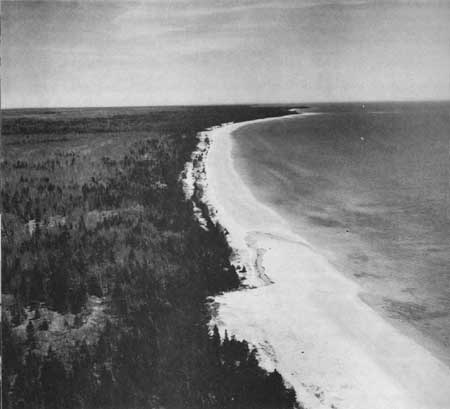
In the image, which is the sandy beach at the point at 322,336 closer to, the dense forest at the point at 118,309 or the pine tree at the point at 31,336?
the dense forest at the point at 118,309

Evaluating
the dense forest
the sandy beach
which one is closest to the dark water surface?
the sandy beach

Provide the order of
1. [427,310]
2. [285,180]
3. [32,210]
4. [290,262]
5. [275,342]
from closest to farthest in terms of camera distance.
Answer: [275,342] < [427,310] < [290,262] < [32,210] < [285,180]

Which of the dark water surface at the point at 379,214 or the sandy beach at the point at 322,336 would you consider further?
the dark water surface at the point at 379,214

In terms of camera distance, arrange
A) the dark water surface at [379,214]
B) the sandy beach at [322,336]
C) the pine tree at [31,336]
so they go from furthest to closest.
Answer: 1. the dark water surface at [379,214]
2. the pine tree at [31,336]
3. the sandy beach at [322,336]

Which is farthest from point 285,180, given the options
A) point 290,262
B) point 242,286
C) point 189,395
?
point 189,395

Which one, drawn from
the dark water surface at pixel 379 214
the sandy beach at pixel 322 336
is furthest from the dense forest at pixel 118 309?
the dark water surface at pixel 379 214

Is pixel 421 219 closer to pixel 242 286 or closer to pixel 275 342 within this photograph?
pixel 242 286
